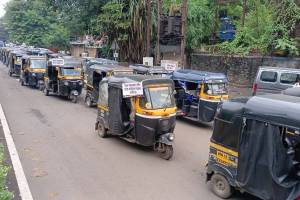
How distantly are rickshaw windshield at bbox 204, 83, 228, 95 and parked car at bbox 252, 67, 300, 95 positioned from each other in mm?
3378

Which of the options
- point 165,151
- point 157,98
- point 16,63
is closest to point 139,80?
point 157,98

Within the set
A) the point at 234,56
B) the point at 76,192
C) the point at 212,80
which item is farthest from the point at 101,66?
the point at 76,192

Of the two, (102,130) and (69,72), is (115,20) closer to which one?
(69,72)

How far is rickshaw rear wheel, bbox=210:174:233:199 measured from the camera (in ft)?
28.6

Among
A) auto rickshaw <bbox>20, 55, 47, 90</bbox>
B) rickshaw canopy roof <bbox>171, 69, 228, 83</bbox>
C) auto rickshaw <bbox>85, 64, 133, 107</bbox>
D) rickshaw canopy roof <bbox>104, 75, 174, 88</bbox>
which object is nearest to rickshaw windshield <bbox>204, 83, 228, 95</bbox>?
rickshaw canopy roof <bbox>171, 69, 228, 83</bbox>

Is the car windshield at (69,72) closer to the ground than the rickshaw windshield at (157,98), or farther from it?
farther from it

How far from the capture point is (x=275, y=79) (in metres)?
18.4

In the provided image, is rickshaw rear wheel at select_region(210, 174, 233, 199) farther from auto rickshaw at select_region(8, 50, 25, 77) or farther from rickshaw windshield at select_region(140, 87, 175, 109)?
auto rickshaw at select_region(8, 50, 25, 77)

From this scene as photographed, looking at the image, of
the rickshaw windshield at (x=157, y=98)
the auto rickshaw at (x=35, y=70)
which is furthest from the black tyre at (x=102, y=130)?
the auto rickshaw at (x=35, y=70)

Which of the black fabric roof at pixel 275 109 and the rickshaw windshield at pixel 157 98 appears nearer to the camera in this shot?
the black fabric roof at pixel 275 109

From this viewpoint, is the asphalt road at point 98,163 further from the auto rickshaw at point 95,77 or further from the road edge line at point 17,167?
the auto rickshaw at point 95,77

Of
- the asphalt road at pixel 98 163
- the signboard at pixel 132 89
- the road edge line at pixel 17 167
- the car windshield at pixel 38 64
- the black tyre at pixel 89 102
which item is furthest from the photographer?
the car windshield at pixel 38 64

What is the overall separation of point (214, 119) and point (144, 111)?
2952mm

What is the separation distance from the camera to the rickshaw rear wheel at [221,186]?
8710mm
